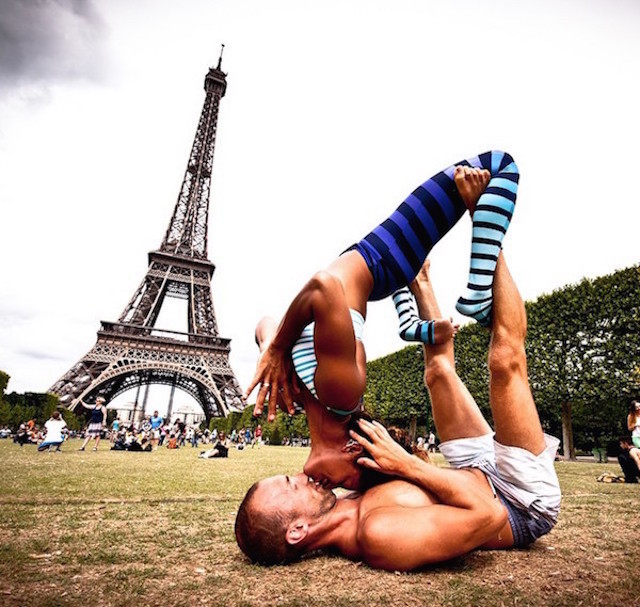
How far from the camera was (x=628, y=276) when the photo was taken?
47.4ft

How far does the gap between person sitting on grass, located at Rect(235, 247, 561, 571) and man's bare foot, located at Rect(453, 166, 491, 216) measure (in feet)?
2.02

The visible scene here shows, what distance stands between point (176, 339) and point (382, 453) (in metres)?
34.3

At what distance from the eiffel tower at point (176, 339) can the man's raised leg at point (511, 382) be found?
103ft

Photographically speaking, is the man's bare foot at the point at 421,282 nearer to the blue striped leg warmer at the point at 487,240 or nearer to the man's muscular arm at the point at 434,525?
the blue striped leg warmer at the point at 487,240

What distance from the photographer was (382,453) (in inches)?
89.7

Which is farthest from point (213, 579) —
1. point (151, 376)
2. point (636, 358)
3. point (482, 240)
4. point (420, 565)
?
point (151, 376)

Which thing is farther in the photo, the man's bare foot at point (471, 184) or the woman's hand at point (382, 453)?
the man's bare foot at point (471, 184)

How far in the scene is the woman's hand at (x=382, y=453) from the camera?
2240mm

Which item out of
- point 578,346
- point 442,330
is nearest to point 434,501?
point 442,330

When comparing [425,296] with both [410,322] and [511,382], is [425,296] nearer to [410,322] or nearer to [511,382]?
[410,322]

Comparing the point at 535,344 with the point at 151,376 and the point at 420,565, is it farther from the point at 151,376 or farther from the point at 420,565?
the point at 151,376

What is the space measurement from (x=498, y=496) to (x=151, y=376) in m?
41.1

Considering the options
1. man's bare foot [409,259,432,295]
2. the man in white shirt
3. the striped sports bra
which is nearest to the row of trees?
man's bare foot [409,259,432,295]

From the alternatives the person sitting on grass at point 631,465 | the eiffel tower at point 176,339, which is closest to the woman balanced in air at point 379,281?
the person sitting on grass at point 631,465
